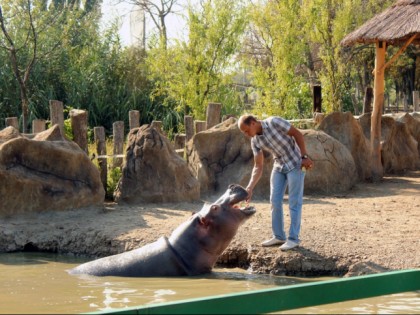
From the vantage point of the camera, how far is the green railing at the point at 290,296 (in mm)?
3967

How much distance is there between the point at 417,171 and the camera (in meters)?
16.8

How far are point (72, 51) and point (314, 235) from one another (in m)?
14.5

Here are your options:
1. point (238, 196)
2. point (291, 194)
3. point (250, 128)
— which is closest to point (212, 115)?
point (291, 194)

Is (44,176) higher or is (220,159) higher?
(220,159)

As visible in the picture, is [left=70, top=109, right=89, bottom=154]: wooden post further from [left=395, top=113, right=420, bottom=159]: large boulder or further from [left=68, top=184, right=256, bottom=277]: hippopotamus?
[left=395, top=113, right=420, bottom=159]: large boulder

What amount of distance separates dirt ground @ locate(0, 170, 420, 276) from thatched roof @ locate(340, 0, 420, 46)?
3378 millimetres

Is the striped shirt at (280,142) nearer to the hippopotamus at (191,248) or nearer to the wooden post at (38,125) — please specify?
the hippopotamus at (191,248)

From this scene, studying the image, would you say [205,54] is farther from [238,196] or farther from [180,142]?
[238,196]

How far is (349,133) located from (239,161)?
2.50 metres

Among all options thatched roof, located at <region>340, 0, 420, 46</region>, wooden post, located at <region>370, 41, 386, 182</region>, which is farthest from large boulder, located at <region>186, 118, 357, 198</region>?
thatched roof, located at <region>340, 0, 420, 46</region>

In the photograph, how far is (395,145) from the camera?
16969 millimetres

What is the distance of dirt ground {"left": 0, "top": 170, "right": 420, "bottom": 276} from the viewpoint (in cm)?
865

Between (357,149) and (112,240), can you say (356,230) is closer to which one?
(112,240)

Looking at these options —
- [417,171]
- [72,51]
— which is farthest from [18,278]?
[72,51]
